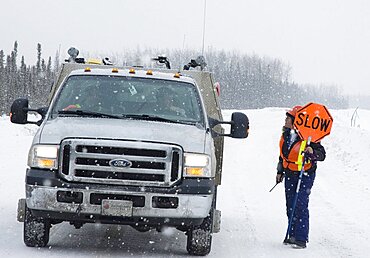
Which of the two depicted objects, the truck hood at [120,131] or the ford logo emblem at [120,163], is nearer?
the ford logo emblem at [120,163]

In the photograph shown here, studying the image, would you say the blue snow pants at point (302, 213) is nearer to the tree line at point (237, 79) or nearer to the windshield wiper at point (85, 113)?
the windshield wiper at point (85, 113)

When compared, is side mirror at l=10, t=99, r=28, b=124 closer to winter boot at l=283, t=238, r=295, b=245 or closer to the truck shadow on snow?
the truck shadow on snow

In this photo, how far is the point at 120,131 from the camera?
6488 millimetres

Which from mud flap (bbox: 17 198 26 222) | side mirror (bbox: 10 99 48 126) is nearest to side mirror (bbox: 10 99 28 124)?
side mirror (bbox: 10 99 48 126)

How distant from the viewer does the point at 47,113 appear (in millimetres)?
7457

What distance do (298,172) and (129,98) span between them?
7.38 ft

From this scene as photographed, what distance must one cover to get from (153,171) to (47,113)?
1.78m

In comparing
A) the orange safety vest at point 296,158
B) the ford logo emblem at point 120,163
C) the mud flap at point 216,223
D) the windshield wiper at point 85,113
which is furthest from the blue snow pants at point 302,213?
the ford logo emblem at point 120,163

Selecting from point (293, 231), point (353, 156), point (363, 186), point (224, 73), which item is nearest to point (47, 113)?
point (293, 231)

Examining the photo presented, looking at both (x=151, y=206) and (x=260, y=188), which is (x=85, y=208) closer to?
(x=151, y=206)

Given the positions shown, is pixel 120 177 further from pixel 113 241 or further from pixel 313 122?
pixel 313 122

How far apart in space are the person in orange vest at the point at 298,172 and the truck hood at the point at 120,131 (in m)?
1.60

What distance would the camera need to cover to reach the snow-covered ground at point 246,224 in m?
7.24

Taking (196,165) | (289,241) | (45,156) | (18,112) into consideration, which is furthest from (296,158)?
(18,112)
